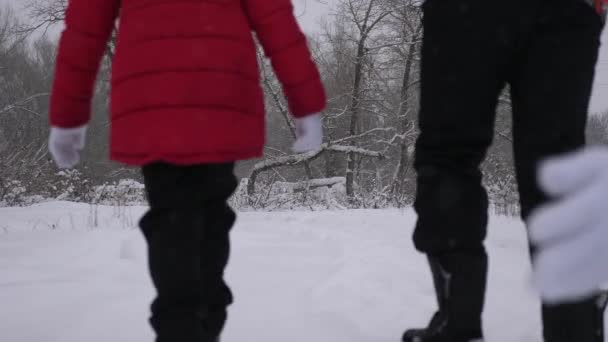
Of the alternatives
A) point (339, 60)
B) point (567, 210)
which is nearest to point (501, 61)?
point (567, 210)

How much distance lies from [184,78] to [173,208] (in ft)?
0.98

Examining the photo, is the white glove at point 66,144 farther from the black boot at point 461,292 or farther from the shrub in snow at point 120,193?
the shrub in snow at point 120,193

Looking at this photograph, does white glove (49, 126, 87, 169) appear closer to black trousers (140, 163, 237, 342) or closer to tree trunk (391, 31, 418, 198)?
black trousers (140, 163, 237, 342)

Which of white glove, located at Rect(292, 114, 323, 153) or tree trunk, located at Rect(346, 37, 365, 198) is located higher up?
tree trunk, located at Rect(346, 37, 365, 198)

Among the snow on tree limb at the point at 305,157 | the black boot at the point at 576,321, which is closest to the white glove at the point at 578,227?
the black boot at the point at 576,321

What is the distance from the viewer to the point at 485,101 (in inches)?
39.7

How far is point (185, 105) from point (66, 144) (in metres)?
0.42

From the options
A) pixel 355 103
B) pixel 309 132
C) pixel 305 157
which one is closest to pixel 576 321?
pixel 309 132

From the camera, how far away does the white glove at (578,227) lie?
1.27 feet

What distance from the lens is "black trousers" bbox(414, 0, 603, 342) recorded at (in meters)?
0.93

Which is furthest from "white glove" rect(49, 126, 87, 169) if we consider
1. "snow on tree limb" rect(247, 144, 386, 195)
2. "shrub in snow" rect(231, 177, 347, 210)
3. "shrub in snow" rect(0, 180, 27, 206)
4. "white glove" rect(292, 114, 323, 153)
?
"snow on tree limb" rect(247, 144, 386, 195)

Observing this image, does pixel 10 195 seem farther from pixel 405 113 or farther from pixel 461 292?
pixel 405 113

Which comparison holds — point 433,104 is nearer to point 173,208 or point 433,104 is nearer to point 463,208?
point 463,208

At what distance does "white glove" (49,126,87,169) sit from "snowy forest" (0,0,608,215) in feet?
21.8
